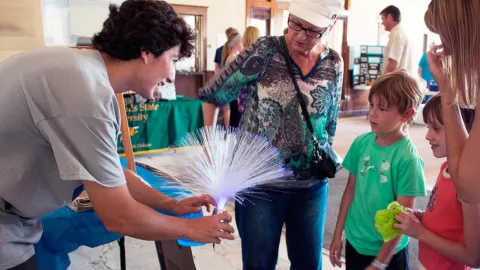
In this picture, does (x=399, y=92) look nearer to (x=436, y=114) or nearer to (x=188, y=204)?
(x=436, y=114)

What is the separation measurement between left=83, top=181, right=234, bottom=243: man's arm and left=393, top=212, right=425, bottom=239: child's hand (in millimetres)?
511

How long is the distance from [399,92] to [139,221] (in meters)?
0.97

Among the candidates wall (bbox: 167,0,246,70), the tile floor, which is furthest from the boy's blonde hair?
wall (bbox: 167,0,246,70)

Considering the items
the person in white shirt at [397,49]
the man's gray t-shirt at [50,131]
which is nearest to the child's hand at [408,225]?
the man's gray t-shirt at [50,131]

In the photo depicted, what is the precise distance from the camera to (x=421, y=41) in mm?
A: 10570

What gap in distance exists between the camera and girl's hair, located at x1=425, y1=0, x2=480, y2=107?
86 centimetres

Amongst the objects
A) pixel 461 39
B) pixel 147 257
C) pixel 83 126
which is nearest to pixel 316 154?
pixel 461 39

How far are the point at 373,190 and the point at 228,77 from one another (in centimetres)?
63

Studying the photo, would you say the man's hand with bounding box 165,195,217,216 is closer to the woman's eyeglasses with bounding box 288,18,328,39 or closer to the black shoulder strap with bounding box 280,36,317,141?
the black shoulder strap with bounding box 280,36,317,141

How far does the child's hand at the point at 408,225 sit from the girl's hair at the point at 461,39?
0.43 m

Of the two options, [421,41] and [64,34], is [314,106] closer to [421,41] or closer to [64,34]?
[64,34]

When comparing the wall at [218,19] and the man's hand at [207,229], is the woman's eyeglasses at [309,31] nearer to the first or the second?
the man's hand at [207,229]

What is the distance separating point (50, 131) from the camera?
932mm

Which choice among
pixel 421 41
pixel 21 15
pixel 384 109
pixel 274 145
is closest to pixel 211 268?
pixel 274 145
